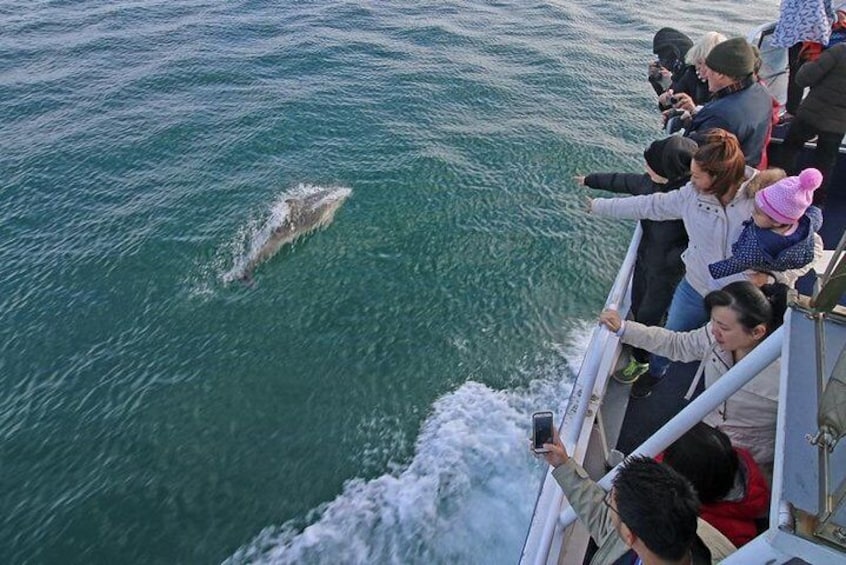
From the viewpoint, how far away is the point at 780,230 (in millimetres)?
4828

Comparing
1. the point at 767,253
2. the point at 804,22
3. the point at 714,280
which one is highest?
the point at 804,22

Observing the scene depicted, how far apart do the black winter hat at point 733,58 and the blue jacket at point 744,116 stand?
0.78ft

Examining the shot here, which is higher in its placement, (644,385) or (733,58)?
(733,58)

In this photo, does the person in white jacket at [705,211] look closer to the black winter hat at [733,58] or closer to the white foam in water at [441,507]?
the black winter hat at [733,58]

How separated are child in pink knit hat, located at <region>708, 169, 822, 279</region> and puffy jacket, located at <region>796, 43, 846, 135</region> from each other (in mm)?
3713

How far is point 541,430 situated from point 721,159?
9.75ft

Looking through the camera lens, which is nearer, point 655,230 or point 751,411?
point 751,411

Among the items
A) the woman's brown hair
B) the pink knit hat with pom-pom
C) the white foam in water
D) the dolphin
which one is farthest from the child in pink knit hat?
the dolphin

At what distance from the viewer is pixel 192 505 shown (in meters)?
8.43

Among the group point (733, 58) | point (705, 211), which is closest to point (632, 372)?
point (705, 211)

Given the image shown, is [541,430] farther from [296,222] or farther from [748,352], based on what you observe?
[296,222]

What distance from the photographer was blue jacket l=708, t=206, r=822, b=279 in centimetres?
483

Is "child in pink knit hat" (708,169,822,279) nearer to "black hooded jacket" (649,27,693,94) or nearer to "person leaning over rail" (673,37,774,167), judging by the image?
"person leaning over rail" (673,37,774,167)

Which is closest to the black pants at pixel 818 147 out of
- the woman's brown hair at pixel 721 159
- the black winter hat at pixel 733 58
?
the black winter hat at pixel 733 58
